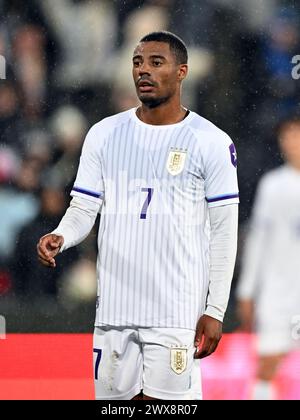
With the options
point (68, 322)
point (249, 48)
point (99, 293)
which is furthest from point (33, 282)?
point (99, 293)

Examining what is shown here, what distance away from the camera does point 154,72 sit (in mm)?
3502

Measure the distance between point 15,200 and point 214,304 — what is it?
108 inches

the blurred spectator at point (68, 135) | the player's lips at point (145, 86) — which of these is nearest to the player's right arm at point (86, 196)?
the player's lips at point (145, 86)

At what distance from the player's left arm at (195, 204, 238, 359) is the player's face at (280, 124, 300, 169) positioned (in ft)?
8.33

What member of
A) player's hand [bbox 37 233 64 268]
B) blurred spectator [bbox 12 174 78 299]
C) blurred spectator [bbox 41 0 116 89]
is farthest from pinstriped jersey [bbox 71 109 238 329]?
blurred spectator [bbox 41 0 116 89]

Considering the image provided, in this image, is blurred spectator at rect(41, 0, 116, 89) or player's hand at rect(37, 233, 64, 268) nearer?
player's hand at rect(37, 233, 64, 268)

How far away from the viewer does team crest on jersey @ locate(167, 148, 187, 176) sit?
3.48 m

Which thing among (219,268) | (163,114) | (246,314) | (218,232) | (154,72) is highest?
(154,72)

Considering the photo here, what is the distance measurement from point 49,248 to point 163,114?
606mm

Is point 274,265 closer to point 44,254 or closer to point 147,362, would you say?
point 147,362

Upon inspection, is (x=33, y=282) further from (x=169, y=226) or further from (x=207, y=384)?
(x=169, y=226)

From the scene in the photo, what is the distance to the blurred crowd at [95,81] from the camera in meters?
5.98

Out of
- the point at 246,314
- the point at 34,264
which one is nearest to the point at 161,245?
the point at 246,314

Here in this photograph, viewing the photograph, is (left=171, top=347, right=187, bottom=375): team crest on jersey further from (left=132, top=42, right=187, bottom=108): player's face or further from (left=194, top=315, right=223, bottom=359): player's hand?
(left=132, top=42, right=187, bottom=108): player's face
